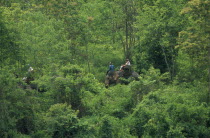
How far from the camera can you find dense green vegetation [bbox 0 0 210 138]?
19.4m

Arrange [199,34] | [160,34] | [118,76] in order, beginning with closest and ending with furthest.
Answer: [199,34], [160,34], [118,76]

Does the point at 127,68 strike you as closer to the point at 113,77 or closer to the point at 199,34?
the point at 113,77

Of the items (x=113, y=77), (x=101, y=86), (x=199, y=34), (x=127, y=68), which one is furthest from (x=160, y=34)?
(x=101, y=86)

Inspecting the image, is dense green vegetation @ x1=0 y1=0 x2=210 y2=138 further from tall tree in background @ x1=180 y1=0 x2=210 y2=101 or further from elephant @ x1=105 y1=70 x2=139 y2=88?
elephant @ x1=105 y1=70 x2=139 y2=88

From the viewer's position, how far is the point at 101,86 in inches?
909

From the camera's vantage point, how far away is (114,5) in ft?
113

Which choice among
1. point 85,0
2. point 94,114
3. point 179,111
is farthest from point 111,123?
point 85,0

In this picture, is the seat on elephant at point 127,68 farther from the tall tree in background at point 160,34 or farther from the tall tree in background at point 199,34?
the tall tree in background at point 199,34

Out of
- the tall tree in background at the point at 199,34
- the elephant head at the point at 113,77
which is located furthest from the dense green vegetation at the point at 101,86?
the elephant head at the point at 113,77

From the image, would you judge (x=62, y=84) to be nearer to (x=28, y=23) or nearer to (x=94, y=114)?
(x=94, y=114)

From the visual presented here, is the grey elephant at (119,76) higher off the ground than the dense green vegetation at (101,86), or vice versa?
the dense green vegetation at (101,86)

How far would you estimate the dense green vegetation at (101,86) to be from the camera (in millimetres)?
19375

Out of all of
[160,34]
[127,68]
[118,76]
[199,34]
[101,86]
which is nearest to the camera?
[199,34]

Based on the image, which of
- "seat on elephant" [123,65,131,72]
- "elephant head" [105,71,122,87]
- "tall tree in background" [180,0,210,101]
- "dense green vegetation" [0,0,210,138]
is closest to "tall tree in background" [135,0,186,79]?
"dense green vegetation" [0,0,210,138]
